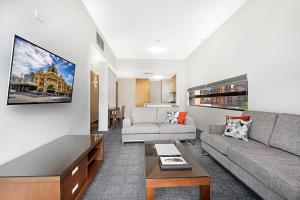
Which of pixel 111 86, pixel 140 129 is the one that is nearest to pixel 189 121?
pixel 140 129

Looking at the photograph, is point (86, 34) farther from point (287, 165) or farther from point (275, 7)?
point (287, 165)

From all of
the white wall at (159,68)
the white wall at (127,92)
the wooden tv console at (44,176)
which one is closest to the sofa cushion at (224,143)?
the wooden tv console at (44,176)

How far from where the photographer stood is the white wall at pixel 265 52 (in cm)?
206

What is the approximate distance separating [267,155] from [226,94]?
78.7 inches

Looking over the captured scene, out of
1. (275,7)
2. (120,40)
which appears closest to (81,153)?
(275,7)

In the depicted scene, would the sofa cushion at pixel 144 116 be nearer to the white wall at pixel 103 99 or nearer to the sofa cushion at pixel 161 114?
the sofa cushion at pixel 161 114

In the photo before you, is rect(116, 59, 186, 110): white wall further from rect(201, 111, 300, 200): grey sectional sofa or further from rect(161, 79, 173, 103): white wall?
rect(201, 111, 300, 200): grey sectional sofa

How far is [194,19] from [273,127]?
263 cm

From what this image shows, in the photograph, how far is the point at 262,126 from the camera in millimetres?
2201

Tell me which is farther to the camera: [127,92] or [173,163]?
[127,92]

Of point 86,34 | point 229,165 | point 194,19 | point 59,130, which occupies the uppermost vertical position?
point 194,19

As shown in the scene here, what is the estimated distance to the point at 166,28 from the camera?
3.83 meters

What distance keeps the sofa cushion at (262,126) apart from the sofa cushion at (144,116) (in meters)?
2.29

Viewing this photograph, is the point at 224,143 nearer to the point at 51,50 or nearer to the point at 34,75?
the point at 34,75
